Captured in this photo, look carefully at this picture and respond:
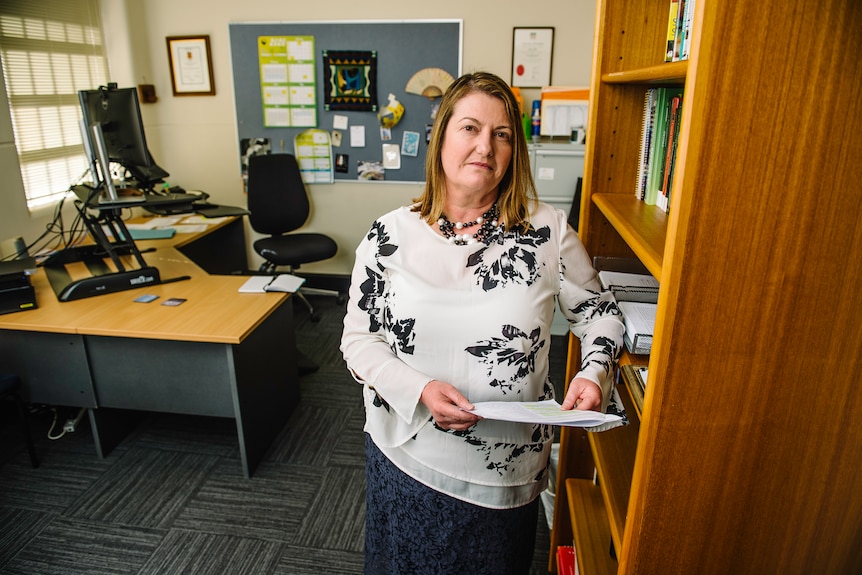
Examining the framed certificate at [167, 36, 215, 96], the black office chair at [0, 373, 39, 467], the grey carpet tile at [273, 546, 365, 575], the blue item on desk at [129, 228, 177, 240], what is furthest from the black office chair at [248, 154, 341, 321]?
the grey carpet tile at [273, 546, 365, 575]

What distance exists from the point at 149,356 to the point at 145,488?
554mm

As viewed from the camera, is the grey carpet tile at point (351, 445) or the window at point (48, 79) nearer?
the grey carpet tile at point (351, 445)

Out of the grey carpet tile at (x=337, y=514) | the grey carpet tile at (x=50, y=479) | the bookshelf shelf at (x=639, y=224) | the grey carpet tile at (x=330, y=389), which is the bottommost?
the grey carpet tile at (x=337, y=514)

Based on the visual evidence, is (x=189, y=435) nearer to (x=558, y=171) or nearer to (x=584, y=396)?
(x=584, y=396)

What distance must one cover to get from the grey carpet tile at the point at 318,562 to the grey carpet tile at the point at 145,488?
0.52m

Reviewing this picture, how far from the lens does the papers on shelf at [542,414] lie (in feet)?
3.40

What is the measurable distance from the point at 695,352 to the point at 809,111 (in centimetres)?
34

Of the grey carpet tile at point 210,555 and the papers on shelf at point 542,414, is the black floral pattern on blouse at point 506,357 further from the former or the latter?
the grey carpet tile at point 210,555

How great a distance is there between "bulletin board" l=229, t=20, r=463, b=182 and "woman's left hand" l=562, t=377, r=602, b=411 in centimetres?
316

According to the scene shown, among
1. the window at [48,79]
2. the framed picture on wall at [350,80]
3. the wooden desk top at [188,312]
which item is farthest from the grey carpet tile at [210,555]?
the framed picture on wall at [350,80]

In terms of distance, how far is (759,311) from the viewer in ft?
2.62

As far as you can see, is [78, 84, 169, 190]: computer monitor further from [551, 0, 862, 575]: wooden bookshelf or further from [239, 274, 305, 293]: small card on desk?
[551, 0, 862, 575]: wooden bookshelf

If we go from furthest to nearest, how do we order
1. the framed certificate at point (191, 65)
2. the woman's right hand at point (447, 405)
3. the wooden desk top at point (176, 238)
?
1. the framed certificate at point (191, 65)
2. the wooden desk top at point (176, 238)
3. the woman's right hand at point (447, 405)

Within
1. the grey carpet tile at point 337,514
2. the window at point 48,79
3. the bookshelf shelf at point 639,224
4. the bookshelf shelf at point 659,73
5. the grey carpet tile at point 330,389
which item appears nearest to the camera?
the bookshelf shelf at point 659,73
